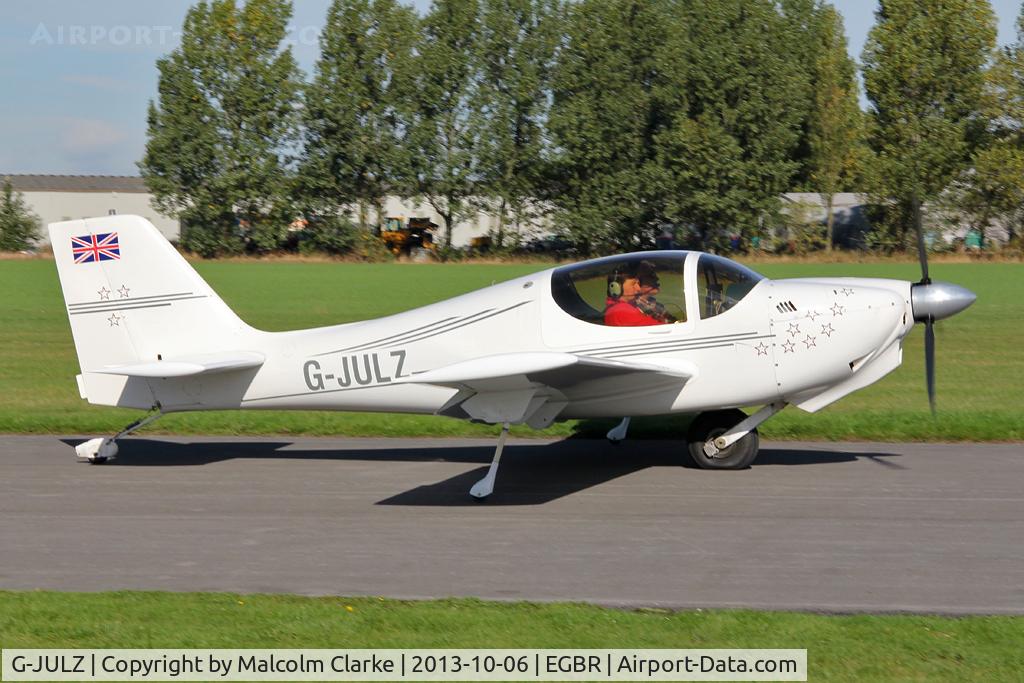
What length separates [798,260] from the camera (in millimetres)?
57250

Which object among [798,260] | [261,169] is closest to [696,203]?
[798,260]

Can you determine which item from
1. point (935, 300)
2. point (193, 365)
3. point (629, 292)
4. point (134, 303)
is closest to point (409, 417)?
point (193, 365)

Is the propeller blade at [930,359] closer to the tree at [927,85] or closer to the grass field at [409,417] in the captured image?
the grass field at [409,417]

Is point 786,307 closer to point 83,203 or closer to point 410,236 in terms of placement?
point 410,236

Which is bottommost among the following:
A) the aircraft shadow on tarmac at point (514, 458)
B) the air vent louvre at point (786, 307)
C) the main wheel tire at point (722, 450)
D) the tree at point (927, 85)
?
the aircraft shadow on tarmac at point (514, 458)

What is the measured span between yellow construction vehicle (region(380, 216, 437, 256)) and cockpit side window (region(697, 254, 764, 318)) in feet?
183

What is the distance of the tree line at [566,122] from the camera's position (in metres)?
61.9

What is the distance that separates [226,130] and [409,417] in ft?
183

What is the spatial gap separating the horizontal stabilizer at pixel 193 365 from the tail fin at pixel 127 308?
0.07m

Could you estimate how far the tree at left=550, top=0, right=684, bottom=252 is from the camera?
62.2 metres

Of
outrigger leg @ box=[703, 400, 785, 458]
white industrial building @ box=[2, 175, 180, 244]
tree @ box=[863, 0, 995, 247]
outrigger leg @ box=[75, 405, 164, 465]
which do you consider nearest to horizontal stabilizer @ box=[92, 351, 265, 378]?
outrigger leg @ box=[75, 405, 164, 465]

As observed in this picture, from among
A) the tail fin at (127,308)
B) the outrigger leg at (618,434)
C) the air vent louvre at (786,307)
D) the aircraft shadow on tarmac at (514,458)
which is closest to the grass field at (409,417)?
the outrigger leg at (618,434)

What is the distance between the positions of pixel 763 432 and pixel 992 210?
55190 mm

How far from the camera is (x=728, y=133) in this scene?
6203 cm
